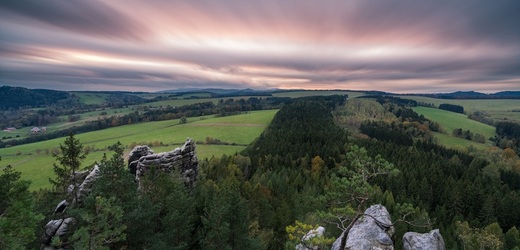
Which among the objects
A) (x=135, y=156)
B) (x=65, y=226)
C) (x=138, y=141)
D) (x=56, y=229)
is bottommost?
(x=138, y=141)

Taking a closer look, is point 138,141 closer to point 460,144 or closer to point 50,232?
point 50,232

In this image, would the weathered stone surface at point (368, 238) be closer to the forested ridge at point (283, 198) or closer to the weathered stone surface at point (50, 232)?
the forested ridge at point (283, 198)

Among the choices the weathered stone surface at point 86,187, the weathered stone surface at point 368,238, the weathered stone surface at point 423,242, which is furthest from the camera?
the weathered stone surface at point 86,187

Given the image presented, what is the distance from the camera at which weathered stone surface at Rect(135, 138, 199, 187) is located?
5169 centimetres

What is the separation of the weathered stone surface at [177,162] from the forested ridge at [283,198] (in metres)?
2.88

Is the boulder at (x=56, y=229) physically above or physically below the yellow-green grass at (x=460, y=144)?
above

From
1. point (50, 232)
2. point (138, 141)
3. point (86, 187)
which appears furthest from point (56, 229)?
point (138, 141)

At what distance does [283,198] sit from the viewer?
6762 cm

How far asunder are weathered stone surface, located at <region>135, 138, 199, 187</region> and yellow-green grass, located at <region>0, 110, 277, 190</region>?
73.1 metres

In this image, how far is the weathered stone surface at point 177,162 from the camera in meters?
51.7

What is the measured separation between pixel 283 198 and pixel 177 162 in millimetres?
27929

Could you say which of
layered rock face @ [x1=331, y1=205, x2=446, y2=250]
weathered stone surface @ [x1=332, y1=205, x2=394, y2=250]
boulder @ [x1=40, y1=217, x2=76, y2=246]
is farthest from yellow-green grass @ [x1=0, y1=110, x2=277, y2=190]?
weathered stone surface @ [x1=332, y1=205, x2=394, y2=250]

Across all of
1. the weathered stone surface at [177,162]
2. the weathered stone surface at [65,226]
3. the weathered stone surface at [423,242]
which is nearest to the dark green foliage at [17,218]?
the weathered stone surface at [65,226]

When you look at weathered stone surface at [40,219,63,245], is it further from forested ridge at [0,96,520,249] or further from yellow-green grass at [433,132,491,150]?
yellow-green grass at [433,132,491,150]
